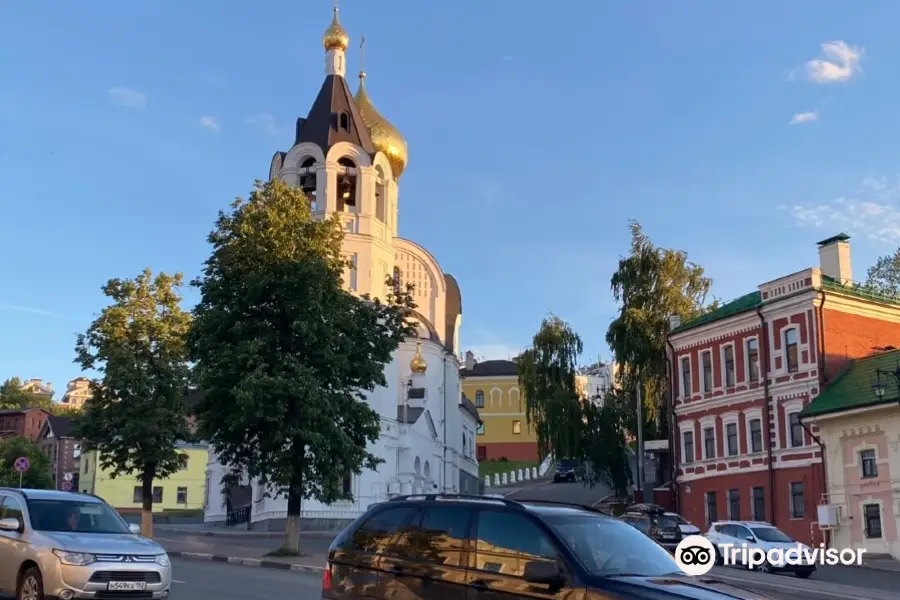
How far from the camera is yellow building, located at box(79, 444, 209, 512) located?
87312 mm

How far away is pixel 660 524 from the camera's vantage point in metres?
31.9

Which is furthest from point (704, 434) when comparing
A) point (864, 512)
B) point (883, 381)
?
point (883, 381)

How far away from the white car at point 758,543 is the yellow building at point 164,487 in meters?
65.9

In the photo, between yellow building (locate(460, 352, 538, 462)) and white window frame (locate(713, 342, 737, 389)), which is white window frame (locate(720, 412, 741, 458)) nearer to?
white window frame (locate(713, 342, 737, 389))

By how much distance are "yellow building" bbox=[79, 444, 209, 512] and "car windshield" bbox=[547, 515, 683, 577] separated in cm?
8238

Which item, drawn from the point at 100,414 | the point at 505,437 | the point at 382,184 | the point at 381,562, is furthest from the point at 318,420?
the point at 505,437

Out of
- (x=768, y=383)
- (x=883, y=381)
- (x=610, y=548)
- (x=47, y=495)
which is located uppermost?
(x=768, y=383)

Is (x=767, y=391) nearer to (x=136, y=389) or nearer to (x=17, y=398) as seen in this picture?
(x=136, y=389)

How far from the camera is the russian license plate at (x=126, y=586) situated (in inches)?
479

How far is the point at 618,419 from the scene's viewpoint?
5006 cm

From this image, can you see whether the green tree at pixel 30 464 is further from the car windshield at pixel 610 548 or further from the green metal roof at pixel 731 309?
the car windshield at pixel 610 548

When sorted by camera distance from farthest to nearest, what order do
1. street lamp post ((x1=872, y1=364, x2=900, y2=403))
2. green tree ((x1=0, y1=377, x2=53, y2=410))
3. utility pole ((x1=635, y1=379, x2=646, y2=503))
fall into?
green tree ((x1=0, y1=377, x2=53, y2=410))
utility pole ((x1=635, y1=379, x2=646, y2=503))
street lamp post ((x1=872, y1=364, x2=900, y2=403))

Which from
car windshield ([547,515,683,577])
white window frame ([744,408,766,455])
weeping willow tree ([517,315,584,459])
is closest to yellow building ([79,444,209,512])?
weeping willow tree ([517,315,584,459])

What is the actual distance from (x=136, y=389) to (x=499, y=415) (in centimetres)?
7069
